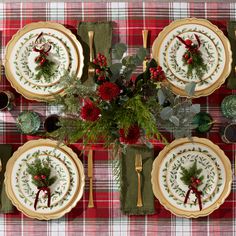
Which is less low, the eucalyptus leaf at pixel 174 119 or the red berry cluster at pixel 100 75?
the red berry cluster at pixel 100 75

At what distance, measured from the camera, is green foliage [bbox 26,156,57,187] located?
1.45m

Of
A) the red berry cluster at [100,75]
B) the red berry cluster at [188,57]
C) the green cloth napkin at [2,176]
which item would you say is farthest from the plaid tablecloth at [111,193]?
the red berry cluster at [100,75]

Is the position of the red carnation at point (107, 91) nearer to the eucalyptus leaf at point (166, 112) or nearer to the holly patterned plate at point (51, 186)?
the eucalyptus leaf at point (166, 112)

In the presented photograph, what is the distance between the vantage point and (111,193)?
148 cm

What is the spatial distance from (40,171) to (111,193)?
26cm

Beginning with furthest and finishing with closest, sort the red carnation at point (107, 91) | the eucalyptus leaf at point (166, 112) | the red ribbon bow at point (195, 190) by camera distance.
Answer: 1. the red ribbon bow at point (195, 190)
2. the eucalyptus leaf at point (166, 112)
3. the red carnation at point (107, 91)

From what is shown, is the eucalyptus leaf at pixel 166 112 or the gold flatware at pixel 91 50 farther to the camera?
the gold flatware at pixel 91 50

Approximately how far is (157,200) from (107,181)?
187 mm

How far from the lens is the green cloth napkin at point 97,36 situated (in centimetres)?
148

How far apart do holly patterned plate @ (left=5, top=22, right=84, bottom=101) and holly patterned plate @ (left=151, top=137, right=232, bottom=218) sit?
43cm

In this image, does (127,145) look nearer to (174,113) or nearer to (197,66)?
(174,113)

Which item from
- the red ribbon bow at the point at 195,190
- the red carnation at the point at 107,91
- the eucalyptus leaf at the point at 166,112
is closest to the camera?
the red carnation at the point at 107,91

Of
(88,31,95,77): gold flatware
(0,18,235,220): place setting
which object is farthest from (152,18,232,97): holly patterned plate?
(88,31,95,77): gold flatware

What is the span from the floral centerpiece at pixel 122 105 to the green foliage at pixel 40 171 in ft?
0.70
